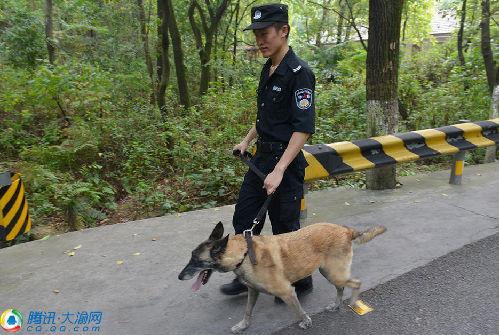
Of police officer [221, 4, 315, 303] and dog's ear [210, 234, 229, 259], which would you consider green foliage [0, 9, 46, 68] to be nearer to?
police officer [221, 4, 315, 303]

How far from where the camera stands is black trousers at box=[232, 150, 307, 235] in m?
3.14

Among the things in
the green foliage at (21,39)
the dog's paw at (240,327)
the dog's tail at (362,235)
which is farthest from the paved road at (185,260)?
the green foliage at (21,39)

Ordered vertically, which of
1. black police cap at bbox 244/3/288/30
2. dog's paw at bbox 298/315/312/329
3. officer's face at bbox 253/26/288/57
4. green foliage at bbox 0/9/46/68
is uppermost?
green foliage at bbox 0/9/46/68

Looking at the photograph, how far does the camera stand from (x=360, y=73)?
12242mm

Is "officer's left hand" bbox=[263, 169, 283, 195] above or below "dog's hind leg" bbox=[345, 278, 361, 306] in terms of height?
above

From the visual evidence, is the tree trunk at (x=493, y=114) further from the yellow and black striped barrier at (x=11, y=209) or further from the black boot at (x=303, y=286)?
the yellow and black striped barrier at (x=11, y=209)

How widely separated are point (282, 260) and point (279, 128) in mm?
984

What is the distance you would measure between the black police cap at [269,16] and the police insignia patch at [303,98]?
→ 19.6 inches

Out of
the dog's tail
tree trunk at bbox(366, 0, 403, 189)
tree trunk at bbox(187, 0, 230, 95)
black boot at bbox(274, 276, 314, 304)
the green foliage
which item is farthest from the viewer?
tree trunk at bbox(187, 0, 230, 95)

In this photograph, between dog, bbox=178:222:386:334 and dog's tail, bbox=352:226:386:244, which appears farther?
dog's tail, bbox=352:226:386:244

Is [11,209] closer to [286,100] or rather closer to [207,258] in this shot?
[207,258]

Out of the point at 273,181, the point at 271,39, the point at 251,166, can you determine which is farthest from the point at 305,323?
the point at 271,39

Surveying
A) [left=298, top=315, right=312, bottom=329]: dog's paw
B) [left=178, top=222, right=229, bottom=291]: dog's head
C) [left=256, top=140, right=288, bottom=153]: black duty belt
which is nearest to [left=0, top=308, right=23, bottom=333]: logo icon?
[left=178, top=222, right=229, bottom=291]: dog's head

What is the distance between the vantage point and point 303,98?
288 cm
